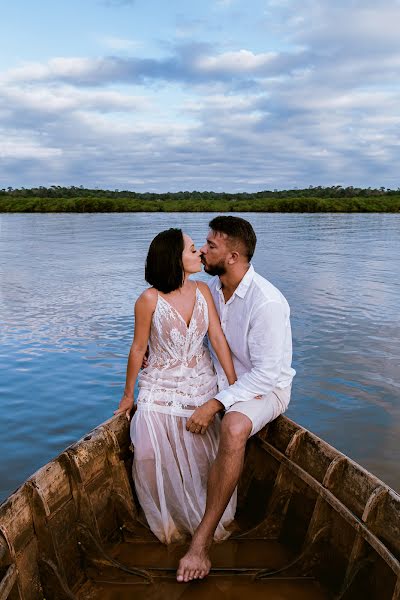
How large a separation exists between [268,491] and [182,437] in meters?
0.69

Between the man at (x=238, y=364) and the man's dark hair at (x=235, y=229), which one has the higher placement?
the man's dark hair at (x=235, y=229)

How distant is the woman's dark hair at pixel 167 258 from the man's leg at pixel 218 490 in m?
0.87

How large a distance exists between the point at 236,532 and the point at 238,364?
3.35ft

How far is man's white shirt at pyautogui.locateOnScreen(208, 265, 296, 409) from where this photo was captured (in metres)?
3.44

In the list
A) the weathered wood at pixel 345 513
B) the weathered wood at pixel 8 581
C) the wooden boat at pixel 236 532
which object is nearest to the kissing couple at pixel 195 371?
the wooden boat at pixel 236 532

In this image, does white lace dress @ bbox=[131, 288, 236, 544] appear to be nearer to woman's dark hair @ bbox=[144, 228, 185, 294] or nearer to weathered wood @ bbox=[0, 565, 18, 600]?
woman's dark hair @ bbox=[144, 228, 185, 294]

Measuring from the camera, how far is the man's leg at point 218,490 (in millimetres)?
2955

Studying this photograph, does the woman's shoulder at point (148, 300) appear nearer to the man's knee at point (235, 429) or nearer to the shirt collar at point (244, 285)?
the shirt collar at point (244, 285)

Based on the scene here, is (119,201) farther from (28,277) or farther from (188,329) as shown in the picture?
(188,329)

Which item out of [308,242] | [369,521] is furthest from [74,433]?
[308,242]

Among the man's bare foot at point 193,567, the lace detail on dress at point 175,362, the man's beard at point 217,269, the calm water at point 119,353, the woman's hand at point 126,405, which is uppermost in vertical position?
the man's beard at point 217,269

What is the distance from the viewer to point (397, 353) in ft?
27.7

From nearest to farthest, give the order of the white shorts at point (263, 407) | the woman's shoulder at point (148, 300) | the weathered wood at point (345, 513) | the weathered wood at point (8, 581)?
the weathered wood at point (8, 581) < the weathered wood at point (345, 513) < the white shorts at point (263, 407) < the woman's shoulder at point (148, 300)

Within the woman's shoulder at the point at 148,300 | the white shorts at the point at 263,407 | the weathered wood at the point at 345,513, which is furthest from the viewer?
the woman's shoulder at the point at 148,300
